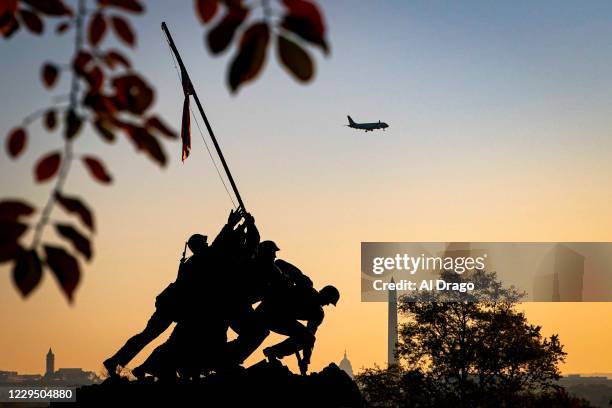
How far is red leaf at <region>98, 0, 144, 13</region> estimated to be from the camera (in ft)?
11.3


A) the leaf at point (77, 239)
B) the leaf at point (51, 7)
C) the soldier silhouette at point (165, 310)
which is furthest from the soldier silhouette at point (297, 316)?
the leaf at point (77, 239)

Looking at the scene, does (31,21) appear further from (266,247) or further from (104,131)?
→ (266,247)

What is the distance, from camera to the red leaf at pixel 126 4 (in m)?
3.44

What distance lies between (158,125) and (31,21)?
3.36 ft

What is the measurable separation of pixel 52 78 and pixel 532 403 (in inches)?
1273

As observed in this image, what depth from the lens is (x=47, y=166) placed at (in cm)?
331

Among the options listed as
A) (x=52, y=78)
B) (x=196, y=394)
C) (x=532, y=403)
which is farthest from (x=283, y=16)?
(x=532, y=403)

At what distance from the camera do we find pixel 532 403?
34.1 metres

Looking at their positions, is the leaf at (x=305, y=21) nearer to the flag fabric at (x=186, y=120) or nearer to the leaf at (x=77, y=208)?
the leaf at (x=77, y=208)

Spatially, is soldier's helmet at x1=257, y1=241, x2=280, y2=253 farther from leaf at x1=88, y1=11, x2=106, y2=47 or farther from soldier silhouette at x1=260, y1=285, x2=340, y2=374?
leaf at x1=88, y1=11, x2=106, y2=47

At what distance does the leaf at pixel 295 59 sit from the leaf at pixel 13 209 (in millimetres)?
842

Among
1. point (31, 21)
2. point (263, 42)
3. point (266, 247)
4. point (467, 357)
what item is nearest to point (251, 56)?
point (263, 42)

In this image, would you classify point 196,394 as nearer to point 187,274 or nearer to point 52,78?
point 187,274

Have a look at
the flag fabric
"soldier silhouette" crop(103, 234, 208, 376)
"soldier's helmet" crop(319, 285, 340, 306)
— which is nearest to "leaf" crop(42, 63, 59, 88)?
"soldier silhouette" crop(103, 234, 208, 376)
